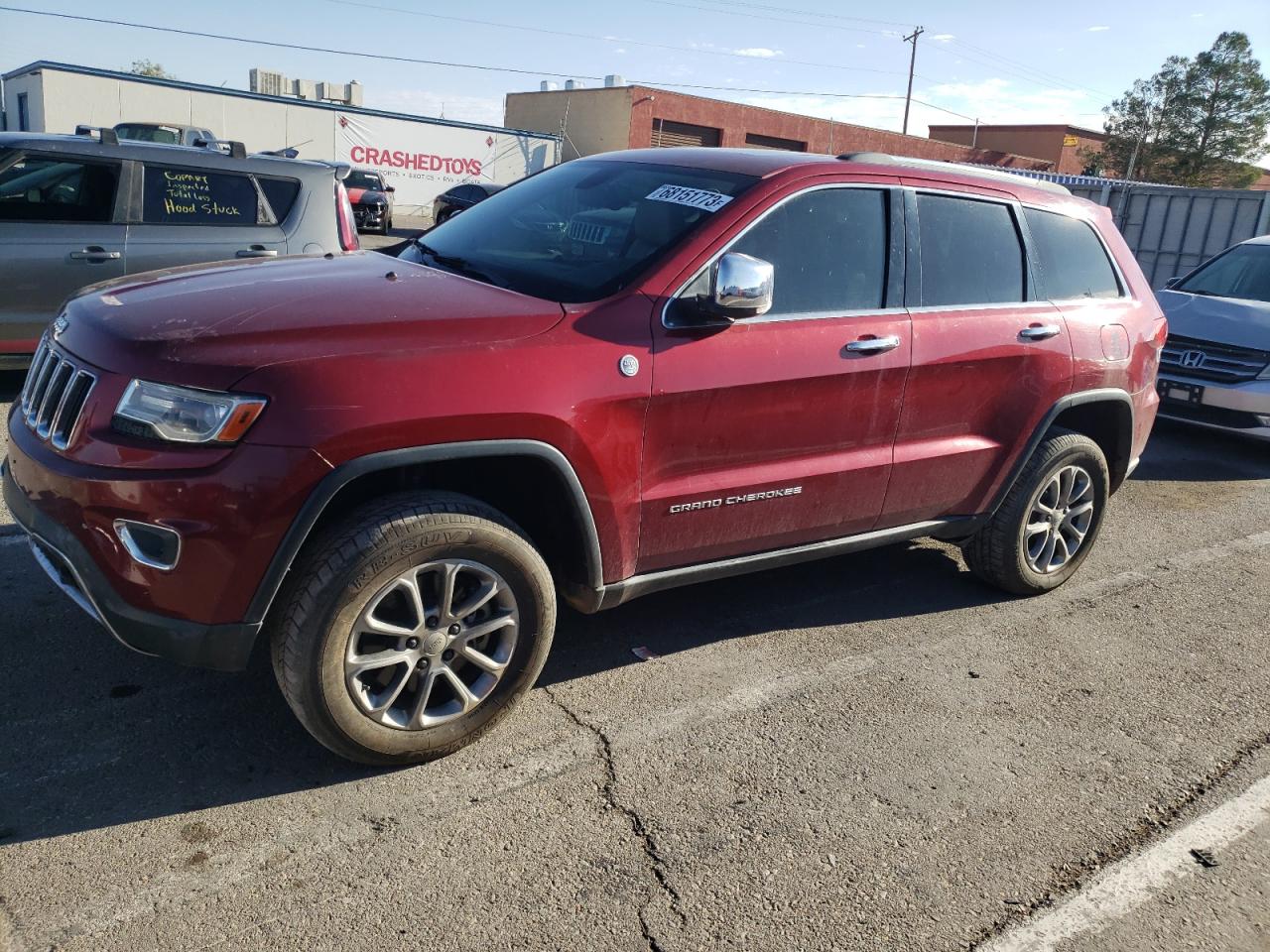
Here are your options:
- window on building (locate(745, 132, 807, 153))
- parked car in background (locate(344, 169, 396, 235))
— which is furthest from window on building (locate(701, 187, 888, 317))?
window on building (locate(745, 132, 807, 153))

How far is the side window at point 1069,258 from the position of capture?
463 centimetres

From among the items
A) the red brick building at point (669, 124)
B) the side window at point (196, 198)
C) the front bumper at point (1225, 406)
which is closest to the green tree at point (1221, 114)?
the red brick building at point (669, 124)

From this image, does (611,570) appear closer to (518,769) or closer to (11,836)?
(518,769)

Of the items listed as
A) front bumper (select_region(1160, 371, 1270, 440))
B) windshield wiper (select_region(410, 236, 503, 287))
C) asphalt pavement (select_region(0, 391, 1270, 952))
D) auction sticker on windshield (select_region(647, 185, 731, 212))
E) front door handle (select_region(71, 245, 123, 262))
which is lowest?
asphalt pavement (select_region(0, 391, 1270, 952))

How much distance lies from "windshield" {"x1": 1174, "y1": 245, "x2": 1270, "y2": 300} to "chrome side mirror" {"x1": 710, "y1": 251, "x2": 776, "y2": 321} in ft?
24.5

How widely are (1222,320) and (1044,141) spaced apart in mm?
65213

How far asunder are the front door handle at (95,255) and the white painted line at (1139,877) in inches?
254

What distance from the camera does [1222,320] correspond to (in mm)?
8406

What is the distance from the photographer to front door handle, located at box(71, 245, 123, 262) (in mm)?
6590

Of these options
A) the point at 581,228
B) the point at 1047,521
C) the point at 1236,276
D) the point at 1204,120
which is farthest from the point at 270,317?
the point at 1204,120

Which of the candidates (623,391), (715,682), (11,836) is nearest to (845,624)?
(715,682)

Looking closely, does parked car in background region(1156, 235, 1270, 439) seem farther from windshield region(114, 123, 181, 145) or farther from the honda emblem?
windshield region(114, 123, 181, 145)

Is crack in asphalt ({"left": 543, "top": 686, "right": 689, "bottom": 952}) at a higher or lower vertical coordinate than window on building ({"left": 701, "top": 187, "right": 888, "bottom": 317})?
lower

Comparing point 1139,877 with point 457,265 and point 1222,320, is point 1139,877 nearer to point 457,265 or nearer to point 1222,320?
point 457,265
